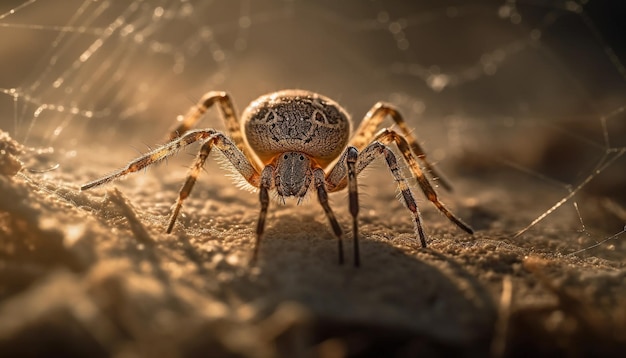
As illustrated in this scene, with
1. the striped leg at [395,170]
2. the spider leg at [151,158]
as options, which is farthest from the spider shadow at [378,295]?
the spider leg at [151,158]

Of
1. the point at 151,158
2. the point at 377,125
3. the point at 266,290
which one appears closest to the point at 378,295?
the point at 266,290

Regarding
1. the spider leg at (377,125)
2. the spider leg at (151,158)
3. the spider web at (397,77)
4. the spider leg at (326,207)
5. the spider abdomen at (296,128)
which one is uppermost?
the spider web at (397,77)

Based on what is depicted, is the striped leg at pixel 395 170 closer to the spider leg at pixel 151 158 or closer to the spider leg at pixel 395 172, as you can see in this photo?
the spider leg at pixel 395 172

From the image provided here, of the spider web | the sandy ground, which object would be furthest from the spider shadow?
the spider web

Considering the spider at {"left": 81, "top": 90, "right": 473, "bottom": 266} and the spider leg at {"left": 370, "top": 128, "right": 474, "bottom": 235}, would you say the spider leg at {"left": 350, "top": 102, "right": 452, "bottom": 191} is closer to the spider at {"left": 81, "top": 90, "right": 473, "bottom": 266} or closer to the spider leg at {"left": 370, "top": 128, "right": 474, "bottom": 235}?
the spider at {"left": 81, "top": 90, "right": 473, "bottom": 266}

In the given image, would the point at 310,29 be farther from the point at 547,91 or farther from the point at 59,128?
the point at 59,128

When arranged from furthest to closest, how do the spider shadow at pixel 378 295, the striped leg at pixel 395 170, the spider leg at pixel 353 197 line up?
the striped leg at pixel 395 170 → the spider leg at pixel 353 197 → the spider shadow at pixel 378 295
